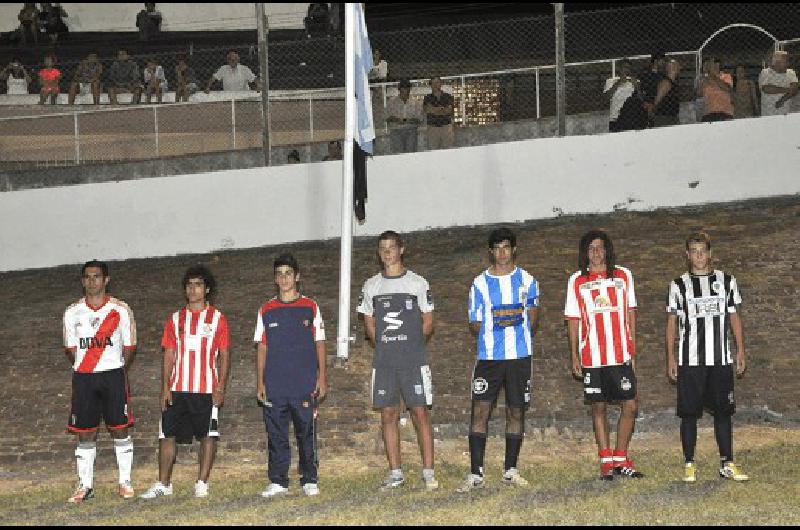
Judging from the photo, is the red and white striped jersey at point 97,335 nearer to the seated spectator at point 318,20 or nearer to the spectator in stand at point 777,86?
the spectator in stand at point 777,86

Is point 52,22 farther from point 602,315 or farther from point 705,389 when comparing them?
point 705,389

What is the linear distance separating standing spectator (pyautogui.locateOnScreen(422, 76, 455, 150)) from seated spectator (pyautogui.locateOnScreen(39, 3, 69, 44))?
44.0ft

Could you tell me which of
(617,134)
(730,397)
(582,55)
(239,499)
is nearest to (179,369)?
(239,499)

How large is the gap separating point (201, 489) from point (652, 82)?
10.1 metres

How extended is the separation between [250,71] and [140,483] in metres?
14.0

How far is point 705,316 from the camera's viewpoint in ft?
35.1

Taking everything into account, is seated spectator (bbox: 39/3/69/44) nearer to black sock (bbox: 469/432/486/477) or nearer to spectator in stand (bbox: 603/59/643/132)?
spectator in stand (bbox: 603/59/643/132)

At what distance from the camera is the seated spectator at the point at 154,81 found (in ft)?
78.8

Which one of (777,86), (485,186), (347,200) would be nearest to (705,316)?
(347,200)

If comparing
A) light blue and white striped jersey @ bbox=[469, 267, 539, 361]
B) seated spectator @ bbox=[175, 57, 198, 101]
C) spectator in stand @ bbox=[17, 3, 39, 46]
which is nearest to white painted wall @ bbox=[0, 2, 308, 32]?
spectator in stand @ bbox=[17, 3, 39, 46]

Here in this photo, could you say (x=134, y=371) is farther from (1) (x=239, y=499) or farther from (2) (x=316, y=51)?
(2) (x=316, y=51)

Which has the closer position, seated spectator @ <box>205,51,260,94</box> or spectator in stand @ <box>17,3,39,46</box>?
seated spectator @ <box>205,51,260,94</box>

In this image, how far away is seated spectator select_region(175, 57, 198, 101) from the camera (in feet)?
79.5

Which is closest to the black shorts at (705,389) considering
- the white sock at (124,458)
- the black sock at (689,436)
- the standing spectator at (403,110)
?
the black sock at (689,436)
